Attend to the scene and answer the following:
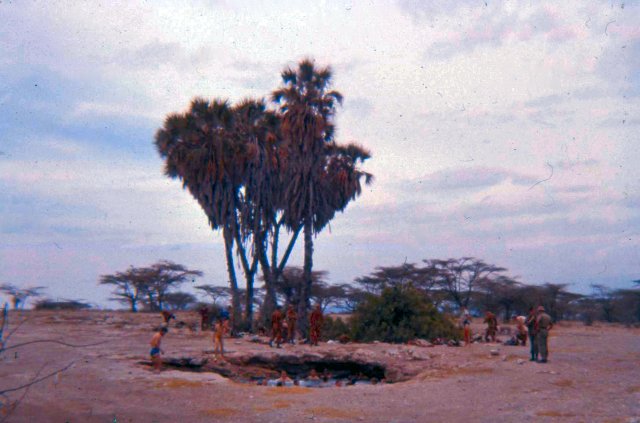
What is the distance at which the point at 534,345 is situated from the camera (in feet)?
52.1

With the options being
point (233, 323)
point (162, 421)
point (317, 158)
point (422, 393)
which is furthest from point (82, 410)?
point (317, 158)

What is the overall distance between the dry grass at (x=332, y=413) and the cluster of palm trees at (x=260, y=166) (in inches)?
637

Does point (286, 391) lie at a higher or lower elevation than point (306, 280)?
lower

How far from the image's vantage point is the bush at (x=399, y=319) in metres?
23.2

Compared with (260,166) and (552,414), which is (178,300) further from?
(552,414)

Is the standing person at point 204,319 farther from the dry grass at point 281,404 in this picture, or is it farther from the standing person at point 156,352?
the dry grass at point 281,404

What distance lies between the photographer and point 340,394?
11797 mm

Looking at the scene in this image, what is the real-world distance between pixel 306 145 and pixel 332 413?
19633 mm

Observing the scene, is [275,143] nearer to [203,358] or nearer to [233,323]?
[233,323]

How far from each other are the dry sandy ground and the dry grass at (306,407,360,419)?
16 mm

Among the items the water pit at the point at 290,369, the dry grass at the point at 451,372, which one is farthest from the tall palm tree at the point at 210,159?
the dry grass at the point at 451,372

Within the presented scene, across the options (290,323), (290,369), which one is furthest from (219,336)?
(290,323)

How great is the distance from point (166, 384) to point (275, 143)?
1810 centimetres

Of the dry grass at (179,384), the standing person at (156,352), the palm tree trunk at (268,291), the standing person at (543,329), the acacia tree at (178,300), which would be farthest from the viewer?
the acacia tree at (178,300)
